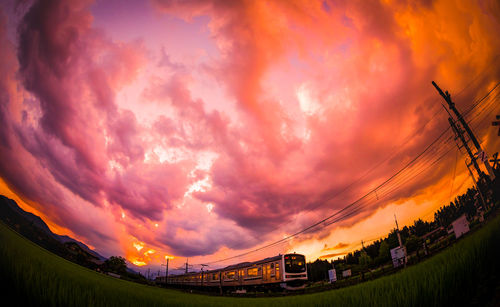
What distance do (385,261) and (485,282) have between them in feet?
179

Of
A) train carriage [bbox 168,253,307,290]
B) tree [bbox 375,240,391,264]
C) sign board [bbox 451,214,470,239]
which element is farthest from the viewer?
tree [bbox 375,240,391,264]

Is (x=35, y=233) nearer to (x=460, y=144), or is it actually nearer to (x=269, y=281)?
(x=460, y=144)

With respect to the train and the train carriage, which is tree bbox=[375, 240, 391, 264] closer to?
the train

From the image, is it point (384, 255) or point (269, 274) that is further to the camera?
point (384, 255)

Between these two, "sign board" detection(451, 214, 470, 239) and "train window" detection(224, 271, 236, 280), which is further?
"train window" detection(224, 271, 236, 280)

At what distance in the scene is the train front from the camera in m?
15.7

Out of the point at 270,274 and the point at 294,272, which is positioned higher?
the point at 294,272

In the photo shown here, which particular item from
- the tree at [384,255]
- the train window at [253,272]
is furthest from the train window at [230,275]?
the tree at [384,255]

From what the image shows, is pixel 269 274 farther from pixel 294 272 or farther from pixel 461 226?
pixel 461 226

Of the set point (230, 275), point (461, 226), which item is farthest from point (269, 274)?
point (461, 226)

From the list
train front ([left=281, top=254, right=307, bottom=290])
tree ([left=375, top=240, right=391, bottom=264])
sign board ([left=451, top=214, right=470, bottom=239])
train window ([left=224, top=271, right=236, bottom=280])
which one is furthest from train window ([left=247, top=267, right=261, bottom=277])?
tree ([left=375, top=240, right=391, bottom=264])

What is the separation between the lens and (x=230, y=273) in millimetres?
21719

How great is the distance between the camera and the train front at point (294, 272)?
1570cm

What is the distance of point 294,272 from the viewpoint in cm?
1642
